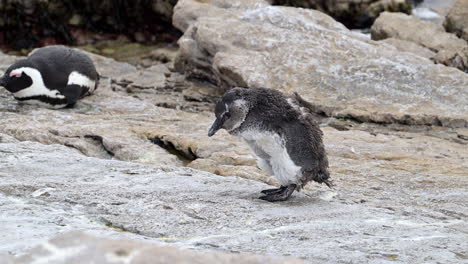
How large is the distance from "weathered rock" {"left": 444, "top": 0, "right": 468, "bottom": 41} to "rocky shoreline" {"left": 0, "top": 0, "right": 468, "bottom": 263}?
3.41 feet

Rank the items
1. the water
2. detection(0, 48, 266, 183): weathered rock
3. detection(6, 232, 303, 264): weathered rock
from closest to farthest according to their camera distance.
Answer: detection(6, 232, 303, 264): weathered rock → detection(0, 48, 266, 183): weathered rock → the water

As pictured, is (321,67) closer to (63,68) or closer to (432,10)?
(63,68)

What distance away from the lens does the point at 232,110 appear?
16.1ft

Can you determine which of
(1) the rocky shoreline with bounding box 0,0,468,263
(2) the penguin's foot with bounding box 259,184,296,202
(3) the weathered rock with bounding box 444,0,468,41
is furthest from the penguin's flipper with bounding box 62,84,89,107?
(3) the weathered rock with bounding box 444,0,468,41

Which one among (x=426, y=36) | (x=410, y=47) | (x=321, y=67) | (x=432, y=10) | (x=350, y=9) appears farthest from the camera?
(x=432, y=10)

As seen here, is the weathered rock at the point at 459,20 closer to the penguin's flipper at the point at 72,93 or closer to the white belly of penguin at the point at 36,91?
the penguin's flipper at the point at 72,93

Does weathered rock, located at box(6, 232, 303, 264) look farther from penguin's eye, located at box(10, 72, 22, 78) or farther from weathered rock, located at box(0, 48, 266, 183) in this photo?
penguin's eye, located at box(10, 72, 22, 78)

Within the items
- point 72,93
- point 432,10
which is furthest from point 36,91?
point 432,10

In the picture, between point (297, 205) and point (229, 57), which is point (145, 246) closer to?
point (297, 205)

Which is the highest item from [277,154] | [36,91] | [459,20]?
[277,154]

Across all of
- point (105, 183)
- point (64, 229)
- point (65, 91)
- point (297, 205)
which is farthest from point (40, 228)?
point (65, 91)

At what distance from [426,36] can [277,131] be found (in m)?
9.53

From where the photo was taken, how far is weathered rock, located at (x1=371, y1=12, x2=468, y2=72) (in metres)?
12.3

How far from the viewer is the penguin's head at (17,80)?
9.14 metres
